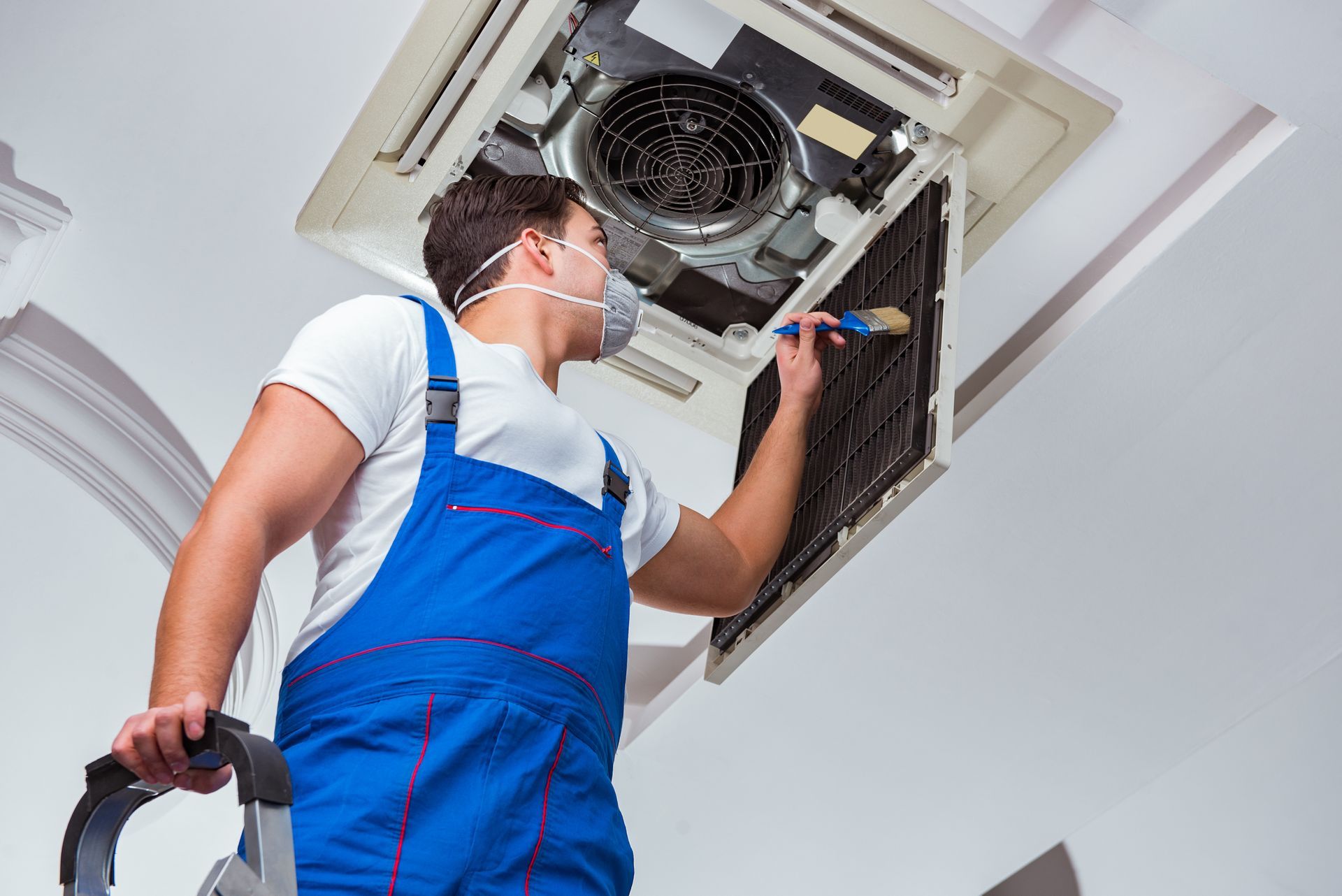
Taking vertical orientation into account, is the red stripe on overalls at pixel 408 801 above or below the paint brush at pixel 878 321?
below

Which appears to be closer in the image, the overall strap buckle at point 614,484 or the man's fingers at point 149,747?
the man's fingers at point 149,747

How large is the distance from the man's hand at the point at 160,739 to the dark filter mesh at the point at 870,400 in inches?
47.7

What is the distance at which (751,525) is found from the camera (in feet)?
6.71

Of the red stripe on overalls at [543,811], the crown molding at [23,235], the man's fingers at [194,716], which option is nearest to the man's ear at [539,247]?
the red stripe on overalls at [543,811]

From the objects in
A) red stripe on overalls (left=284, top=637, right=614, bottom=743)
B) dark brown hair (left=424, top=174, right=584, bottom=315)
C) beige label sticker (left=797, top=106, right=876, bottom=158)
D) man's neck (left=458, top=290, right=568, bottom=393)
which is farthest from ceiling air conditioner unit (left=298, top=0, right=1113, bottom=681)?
red stripe on overalls (left=284, top=637, right=614, bottom=743)

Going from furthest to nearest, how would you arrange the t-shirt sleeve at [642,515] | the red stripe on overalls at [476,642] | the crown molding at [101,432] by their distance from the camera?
1. the crown molding at [101,432]
2. the t-shirt sleeve at [642,515]
3. the red stripe on overalls at [476,642]

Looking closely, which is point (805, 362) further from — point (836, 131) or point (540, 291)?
point (540, 291)

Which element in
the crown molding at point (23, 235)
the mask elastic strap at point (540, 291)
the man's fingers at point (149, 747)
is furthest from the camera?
the crown molding at point (23, 235)

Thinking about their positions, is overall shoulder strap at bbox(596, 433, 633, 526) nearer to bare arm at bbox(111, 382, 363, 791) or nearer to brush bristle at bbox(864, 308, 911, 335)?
bare arm at bbox(111, 382, 363, 791)

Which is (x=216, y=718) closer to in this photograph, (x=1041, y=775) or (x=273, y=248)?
(x=273, y=248)

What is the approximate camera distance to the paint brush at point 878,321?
2084 millimetres

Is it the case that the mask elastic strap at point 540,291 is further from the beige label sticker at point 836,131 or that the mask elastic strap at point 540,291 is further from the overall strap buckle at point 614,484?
the beige label sticker at point 836,131

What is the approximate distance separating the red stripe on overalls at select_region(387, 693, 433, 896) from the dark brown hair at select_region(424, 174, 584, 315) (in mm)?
839

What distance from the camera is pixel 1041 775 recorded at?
3613 millimetres
